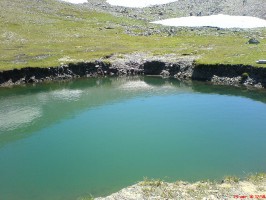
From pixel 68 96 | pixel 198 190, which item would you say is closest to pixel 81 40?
pixel 68 96

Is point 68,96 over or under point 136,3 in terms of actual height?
under

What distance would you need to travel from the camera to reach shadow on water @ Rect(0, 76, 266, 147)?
44094 millimetres

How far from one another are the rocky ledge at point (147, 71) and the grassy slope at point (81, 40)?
1.41 meters

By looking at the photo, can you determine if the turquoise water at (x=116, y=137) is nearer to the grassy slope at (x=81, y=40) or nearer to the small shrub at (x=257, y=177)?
the small shrub at (x=257, y=177)

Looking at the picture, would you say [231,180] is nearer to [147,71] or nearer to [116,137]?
[116,137]

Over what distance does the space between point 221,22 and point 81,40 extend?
181ft

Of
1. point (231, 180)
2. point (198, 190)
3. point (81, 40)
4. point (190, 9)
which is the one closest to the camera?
point (198, 190)

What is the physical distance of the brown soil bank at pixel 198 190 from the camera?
77.9 ft

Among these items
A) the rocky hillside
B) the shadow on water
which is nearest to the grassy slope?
the shadow on water

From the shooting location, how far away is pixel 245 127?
40281 millimetres

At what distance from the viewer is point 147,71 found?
68688mm

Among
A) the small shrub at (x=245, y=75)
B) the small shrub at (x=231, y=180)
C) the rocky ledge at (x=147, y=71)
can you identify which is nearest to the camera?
the small shrub at (x=231, y=180)

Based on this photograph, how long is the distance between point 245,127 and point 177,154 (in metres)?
11.2

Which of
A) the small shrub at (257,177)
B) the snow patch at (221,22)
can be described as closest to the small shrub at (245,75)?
the small shrub at (257,177)
